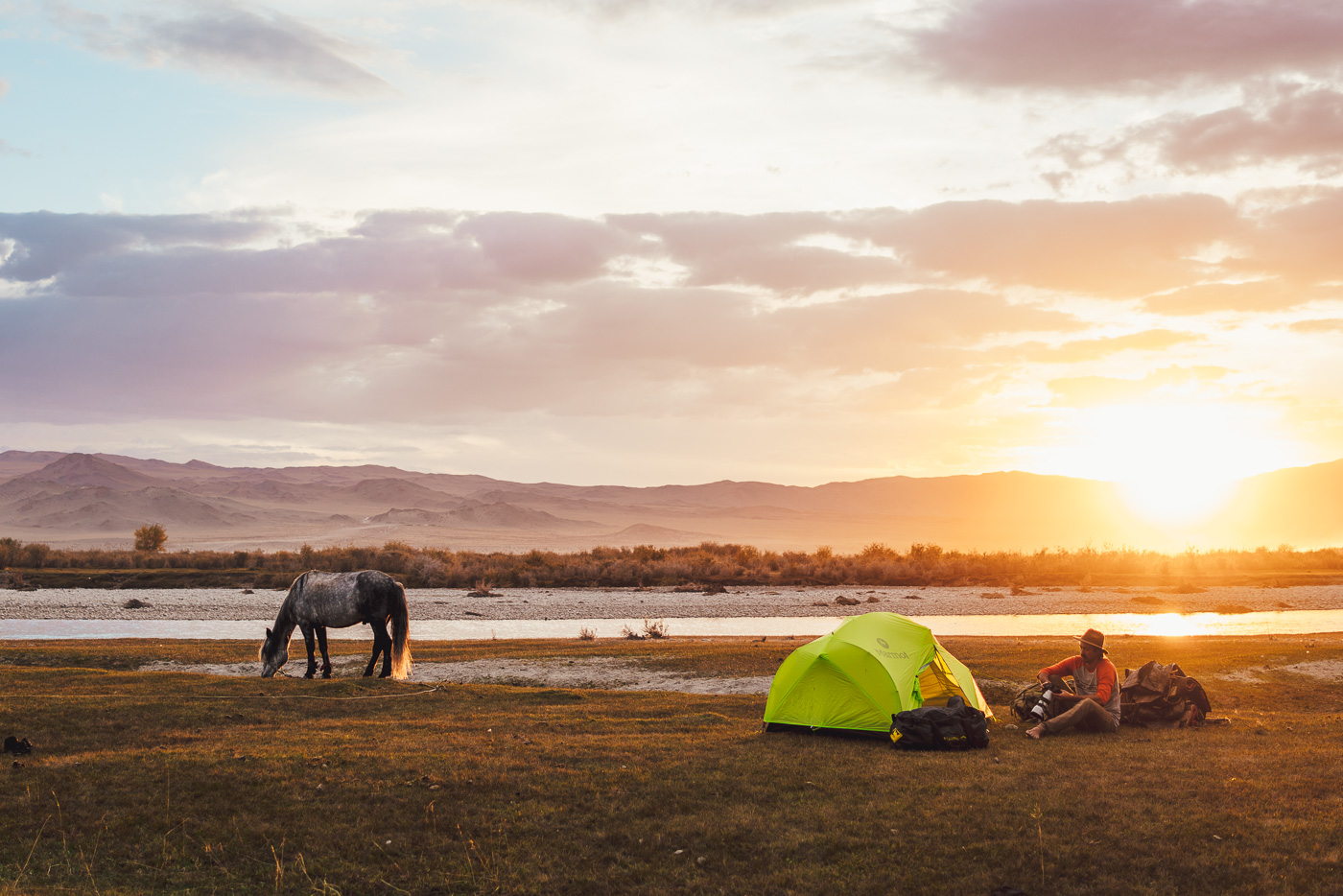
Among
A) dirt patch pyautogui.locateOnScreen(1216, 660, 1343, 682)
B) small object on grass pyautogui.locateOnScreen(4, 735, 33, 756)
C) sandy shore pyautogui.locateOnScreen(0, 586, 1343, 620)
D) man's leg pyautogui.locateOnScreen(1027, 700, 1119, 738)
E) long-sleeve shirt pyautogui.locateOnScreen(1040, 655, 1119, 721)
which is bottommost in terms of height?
sandy shore pyautogui.locateOnScreen(0, 586, 1343, 620)

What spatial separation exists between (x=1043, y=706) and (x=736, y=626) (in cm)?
2658

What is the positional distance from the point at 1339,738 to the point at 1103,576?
56.6 metres

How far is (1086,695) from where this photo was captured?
47.0 feet

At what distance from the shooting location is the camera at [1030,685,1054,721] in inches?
561

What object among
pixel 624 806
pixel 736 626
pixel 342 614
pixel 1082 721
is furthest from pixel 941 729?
pixel 736 626

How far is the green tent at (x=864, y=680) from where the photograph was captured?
14172mm

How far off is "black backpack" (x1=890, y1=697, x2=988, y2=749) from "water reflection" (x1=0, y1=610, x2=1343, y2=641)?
22071mm

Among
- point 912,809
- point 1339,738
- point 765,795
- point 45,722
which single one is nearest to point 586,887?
point 765,795

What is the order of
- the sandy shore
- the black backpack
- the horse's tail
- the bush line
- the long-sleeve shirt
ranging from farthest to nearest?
the bush line
the sandy shore
the horse's tail
the long-sleeve shirt
the black backpack

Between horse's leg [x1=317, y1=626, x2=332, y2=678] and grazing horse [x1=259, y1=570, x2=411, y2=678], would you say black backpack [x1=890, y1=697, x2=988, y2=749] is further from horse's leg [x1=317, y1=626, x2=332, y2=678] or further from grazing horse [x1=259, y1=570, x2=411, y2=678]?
horse's leg [x1=317, y1=626, x2=332, y2=678]

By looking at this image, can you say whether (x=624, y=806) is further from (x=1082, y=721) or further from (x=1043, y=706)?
(x=1082, y=721)

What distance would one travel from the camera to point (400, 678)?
20.3 m

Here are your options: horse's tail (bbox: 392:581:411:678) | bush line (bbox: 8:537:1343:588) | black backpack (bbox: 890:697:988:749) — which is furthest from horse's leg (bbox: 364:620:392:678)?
bush line (bbox: 8:537:1343:588)

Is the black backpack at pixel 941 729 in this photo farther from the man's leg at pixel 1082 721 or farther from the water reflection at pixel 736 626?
the water reflection at pixel 736 626
